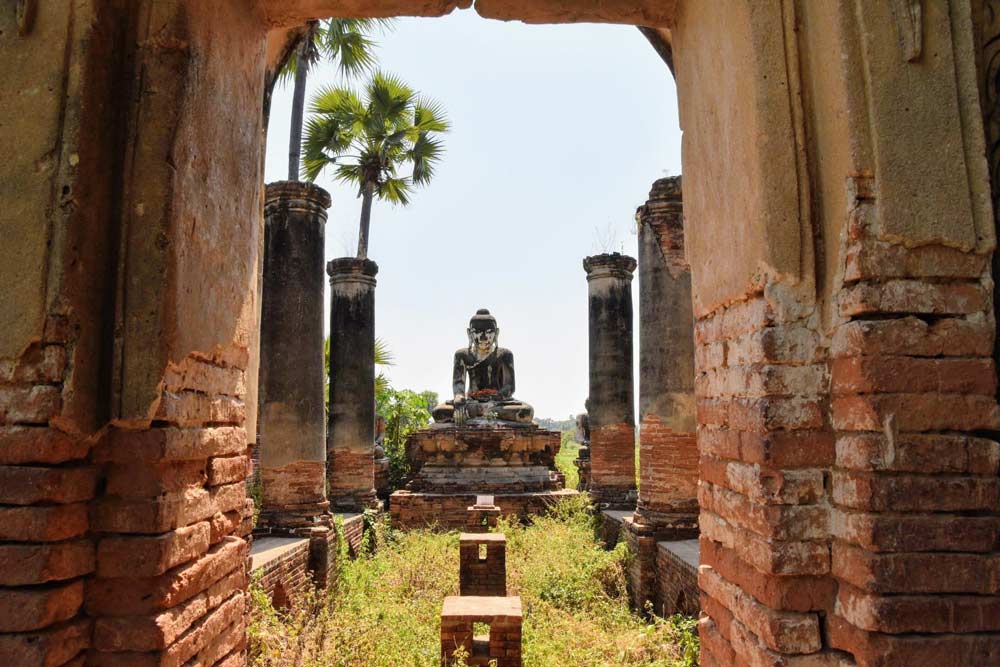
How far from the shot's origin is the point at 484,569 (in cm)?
803

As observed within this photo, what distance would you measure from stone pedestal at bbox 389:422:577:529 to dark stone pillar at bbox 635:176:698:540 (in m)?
4.43

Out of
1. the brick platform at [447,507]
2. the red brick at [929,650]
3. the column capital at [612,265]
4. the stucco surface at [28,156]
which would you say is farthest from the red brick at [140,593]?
the column capital at [612,265]

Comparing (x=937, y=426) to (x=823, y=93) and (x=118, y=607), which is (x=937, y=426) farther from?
(x=118, y=607)

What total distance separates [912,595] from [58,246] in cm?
301

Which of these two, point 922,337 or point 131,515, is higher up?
point 922,337

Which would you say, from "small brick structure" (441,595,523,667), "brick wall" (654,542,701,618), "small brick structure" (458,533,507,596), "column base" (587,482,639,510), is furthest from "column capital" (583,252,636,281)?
"small brick structure" (441,595,523,667)

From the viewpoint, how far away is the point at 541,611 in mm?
8094

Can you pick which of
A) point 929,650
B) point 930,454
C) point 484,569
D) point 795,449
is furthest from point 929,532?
point 484,569

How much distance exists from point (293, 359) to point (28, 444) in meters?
7.77

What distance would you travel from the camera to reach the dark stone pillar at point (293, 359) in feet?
31.7

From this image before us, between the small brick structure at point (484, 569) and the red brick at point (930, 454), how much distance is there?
612 cm

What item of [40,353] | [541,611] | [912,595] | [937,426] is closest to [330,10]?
[40,353]

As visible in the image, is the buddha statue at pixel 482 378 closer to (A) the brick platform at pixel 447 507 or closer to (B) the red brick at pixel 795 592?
(A) the brick platform at pixel 447 507

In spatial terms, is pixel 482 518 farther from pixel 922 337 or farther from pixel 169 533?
pixel 922 337
